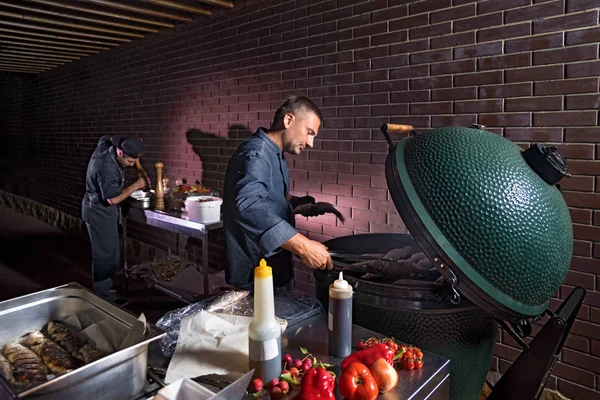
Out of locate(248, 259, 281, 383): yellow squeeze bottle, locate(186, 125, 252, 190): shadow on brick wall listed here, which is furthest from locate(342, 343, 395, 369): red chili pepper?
locate(186, 125, 252, 190): shadow on brick wall

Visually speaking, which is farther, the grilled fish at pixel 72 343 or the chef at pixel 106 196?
the chef at pixel 106 196

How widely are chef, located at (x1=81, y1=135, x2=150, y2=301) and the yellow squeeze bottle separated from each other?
3.72 metres

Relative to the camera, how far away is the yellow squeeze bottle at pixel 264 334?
1.31 metres

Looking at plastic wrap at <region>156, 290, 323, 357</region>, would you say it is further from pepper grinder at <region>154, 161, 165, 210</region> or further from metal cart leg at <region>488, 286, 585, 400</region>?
pepper grinder at <region>154, 161, 165, 210</region>

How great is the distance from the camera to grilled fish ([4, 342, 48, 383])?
4.23 ft

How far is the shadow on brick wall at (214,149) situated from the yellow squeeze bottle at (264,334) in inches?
125

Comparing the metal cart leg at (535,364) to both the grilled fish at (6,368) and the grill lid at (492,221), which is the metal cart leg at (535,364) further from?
the grilled fish at (6,368)

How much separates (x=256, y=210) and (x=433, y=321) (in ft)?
3.29

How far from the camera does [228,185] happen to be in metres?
2.66

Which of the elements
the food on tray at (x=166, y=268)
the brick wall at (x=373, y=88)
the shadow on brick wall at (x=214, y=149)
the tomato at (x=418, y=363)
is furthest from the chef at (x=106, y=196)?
the tomato at (x=418, y=363)

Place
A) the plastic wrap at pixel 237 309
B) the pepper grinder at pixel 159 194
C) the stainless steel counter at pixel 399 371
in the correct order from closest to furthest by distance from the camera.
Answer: the stainless steel counter at pixel 399 371, the plastic wrap at pixel 237 309, the pepper grinder at pixel 159 194

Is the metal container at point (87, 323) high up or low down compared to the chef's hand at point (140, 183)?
down

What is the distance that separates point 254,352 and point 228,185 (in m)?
1.48

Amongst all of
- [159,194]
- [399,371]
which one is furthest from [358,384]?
[159,194]
